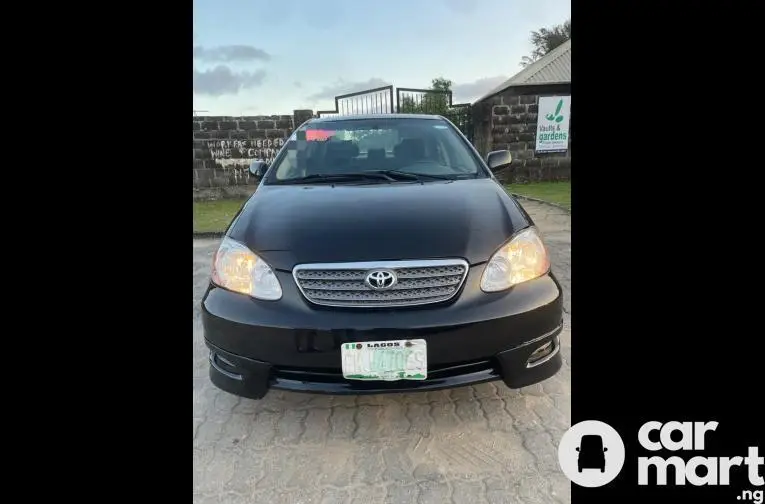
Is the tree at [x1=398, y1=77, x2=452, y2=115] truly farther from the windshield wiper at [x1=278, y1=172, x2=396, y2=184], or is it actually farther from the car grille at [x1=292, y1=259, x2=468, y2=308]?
the car grille at [x1=292, y1=259, x2=468, y2=308]

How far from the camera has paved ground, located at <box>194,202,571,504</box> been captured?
5.74ft

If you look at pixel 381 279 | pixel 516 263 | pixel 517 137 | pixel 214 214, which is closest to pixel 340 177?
pixel 381 279

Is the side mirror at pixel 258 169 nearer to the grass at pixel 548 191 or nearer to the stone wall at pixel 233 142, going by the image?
the grass at pixel 548 191

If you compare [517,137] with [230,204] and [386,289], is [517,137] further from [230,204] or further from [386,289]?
[386,289]

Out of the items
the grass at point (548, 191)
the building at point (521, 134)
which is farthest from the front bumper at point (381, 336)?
the building at point (521, 134)

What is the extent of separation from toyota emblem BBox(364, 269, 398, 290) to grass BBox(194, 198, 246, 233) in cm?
505

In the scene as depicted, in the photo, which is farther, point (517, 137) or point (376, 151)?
point (517, 137)

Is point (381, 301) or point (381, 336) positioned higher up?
point (381, 301)

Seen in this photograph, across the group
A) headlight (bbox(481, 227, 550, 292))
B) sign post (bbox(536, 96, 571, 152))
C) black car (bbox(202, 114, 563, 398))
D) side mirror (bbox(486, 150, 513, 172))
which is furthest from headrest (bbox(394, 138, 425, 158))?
sign post (bbox(536, 96, 571, 152))

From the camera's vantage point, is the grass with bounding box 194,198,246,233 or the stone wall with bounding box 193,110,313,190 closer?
the grass with bounding box 194,198,246,233

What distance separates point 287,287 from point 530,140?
359 inches

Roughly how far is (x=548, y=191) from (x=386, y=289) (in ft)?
26.8

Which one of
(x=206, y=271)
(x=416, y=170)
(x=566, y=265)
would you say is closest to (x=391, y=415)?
(x=416, y=170)

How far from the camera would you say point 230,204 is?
9.11m
